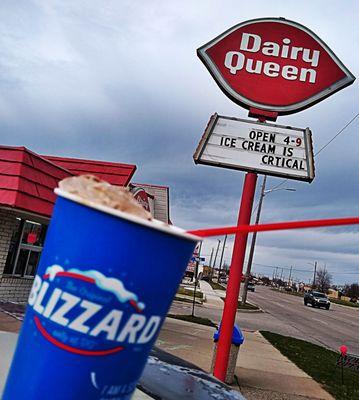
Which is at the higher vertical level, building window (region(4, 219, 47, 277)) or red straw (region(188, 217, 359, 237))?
red straw (region(188, 217, 359, 237))

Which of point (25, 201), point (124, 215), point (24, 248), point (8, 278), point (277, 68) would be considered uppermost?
point (277, 68)

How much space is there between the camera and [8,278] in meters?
10.5

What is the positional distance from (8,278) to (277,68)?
314 inches

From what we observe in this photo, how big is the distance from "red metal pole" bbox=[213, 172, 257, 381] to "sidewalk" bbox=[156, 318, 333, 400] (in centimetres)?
121

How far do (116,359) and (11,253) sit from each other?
10.5 m

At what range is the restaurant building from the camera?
8.52 meters

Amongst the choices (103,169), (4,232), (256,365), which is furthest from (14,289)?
(256,365)

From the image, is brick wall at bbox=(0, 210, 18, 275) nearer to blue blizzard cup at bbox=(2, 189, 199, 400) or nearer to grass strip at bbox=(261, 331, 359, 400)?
grass strip at bbox=(261, 331, 359, 400)

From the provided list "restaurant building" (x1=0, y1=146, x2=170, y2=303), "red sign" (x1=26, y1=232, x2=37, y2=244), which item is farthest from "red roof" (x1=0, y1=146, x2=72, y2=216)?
"red sign" (x1=26, y1=232, x2=37, y2=244)

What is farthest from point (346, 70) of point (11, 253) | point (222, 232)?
point (11, 253)

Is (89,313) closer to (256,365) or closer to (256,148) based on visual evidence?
(256,148)

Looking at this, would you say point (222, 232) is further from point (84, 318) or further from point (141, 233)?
point (84, 318)

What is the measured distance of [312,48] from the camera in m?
6.08

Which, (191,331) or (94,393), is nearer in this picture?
(94,393)
